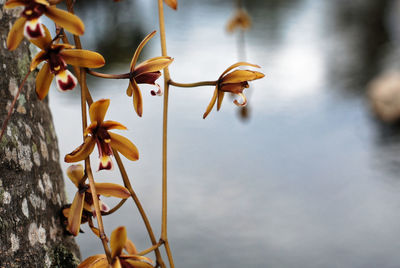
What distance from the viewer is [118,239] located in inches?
10.3

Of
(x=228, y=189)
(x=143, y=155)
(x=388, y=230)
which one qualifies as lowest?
(x=388, y=230)

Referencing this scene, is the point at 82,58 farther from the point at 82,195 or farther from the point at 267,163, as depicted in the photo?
the point at 267,163

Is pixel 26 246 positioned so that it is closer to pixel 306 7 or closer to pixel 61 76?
pixel 61 76

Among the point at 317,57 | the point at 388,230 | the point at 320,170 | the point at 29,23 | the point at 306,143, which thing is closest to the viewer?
the point at 29,23

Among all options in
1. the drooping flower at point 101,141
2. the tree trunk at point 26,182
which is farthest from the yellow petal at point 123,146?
the tree trunk at point 26,182

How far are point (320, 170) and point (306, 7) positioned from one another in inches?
106

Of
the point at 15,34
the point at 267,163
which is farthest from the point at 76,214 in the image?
the point at 267,163

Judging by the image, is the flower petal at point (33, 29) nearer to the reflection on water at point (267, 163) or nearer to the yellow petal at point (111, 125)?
the yellow petal at point (111, 125)

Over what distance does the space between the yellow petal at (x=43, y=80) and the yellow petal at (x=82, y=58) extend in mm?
13

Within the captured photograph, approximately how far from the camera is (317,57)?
12.8ft

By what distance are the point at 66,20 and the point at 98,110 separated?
53 millimetres

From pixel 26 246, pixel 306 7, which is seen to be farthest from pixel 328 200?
pixel 306 7

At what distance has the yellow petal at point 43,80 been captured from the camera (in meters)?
0.28

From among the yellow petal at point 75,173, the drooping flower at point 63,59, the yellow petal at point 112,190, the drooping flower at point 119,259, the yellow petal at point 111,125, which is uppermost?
the drooping flower at point 63,59
